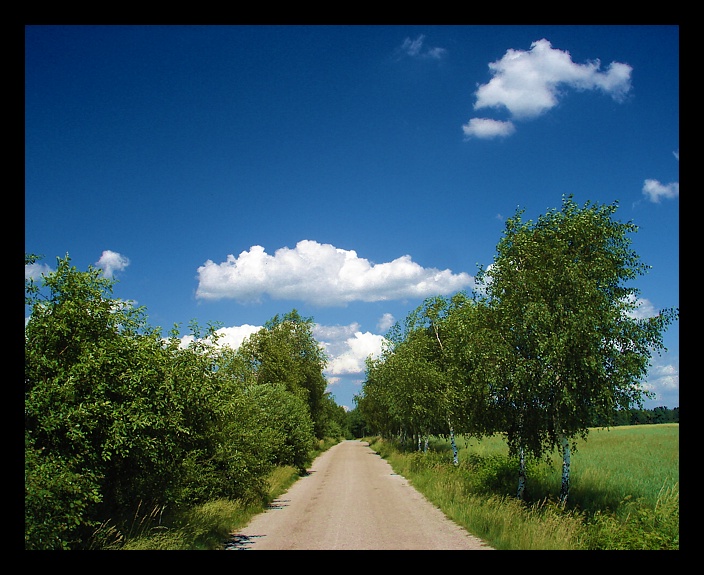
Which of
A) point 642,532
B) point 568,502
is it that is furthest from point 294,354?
point 642,532

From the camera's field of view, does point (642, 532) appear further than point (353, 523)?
No

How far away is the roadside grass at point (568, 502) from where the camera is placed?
12148 mm

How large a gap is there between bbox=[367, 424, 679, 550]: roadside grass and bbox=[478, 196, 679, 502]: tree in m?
1.58

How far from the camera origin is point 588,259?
17.7m

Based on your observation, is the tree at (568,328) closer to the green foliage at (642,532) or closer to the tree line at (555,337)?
the tree line at (555,337)

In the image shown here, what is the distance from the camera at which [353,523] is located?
16.2m

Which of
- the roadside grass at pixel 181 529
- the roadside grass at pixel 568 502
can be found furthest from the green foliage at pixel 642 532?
the roadside grass at pixel 181 529

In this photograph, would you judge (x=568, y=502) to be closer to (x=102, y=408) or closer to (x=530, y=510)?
(x=530, y=510)

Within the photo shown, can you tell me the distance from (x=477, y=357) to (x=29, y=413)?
14.1m

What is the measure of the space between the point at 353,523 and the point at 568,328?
9.56 m

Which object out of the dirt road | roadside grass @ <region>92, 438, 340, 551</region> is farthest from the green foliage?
roadside grass @ <region>92, 438, 340, 551</region>
